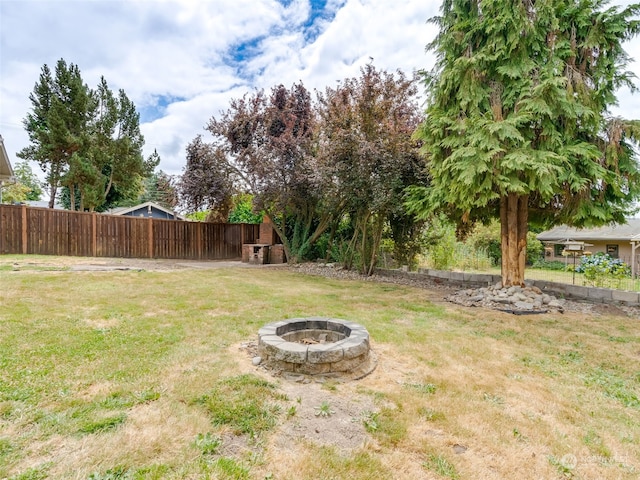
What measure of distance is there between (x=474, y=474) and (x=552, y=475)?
42 centimetres

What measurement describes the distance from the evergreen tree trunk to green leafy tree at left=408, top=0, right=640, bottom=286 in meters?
0.74

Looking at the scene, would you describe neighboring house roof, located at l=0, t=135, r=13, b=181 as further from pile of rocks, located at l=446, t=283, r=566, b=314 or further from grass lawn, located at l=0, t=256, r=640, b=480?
pile of rocks, located at l=446, t=283, r=566, b=314

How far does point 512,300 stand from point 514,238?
1.28 meters

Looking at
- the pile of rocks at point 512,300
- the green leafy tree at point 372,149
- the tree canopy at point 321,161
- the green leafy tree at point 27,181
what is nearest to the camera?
the pile of rocks at point 512,300

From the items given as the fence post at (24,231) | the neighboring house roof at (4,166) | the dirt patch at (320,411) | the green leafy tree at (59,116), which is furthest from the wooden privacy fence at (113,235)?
the dirt patch at (320,411)

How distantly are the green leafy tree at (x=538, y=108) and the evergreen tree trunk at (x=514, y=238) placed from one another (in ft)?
2.41

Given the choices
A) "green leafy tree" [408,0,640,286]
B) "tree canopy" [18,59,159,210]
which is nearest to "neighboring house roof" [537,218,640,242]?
"green leafy tree" [408,0,640,286]

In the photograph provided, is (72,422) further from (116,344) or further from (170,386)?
(116,344)

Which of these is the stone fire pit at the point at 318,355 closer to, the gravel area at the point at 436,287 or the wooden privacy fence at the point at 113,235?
the gravel area at the point at 436,287

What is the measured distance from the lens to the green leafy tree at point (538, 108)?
5.60 metres

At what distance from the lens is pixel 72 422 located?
2.04 meters

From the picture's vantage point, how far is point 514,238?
6.74 m

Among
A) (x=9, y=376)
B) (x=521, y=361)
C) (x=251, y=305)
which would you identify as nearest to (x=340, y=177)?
(x=251, y=305)

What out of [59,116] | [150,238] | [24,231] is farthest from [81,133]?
[24,231]
